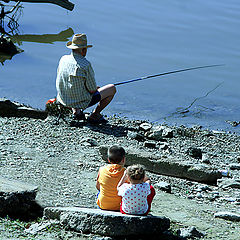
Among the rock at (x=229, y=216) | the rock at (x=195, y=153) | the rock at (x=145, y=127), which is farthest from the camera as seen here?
the rock at (x=145, y=127)

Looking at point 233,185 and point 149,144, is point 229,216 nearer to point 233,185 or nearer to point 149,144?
point 233,185

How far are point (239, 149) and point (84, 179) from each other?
3.26 meters

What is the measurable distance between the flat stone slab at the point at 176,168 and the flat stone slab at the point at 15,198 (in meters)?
1.93

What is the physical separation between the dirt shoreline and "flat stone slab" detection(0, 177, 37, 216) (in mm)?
142

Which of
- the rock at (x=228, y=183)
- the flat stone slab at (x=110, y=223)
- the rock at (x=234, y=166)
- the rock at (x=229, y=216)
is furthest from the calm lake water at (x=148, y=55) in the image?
the flat stone slab at (x=110, y=223)

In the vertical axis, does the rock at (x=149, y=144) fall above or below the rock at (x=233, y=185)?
below

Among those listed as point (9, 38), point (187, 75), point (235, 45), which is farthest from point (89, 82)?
point (235, 45)

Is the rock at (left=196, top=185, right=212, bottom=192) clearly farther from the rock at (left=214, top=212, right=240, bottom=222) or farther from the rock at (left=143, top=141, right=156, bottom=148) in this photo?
the rock at (left=143, top=141, right=156, bottom=148)

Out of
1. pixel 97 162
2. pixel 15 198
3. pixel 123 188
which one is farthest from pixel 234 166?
pixel 15 198

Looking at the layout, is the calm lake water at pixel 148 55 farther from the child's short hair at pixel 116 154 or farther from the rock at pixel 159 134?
the child's short hair at pixel 116 154

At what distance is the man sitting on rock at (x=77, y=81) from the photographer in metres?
7.82

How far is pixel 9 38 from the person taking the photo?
45.6ft

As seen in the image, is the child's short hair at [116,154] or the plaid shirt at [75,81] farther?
the plaid shirt at [75,81]

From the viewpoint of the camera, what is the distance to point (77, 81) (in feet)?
25.8
